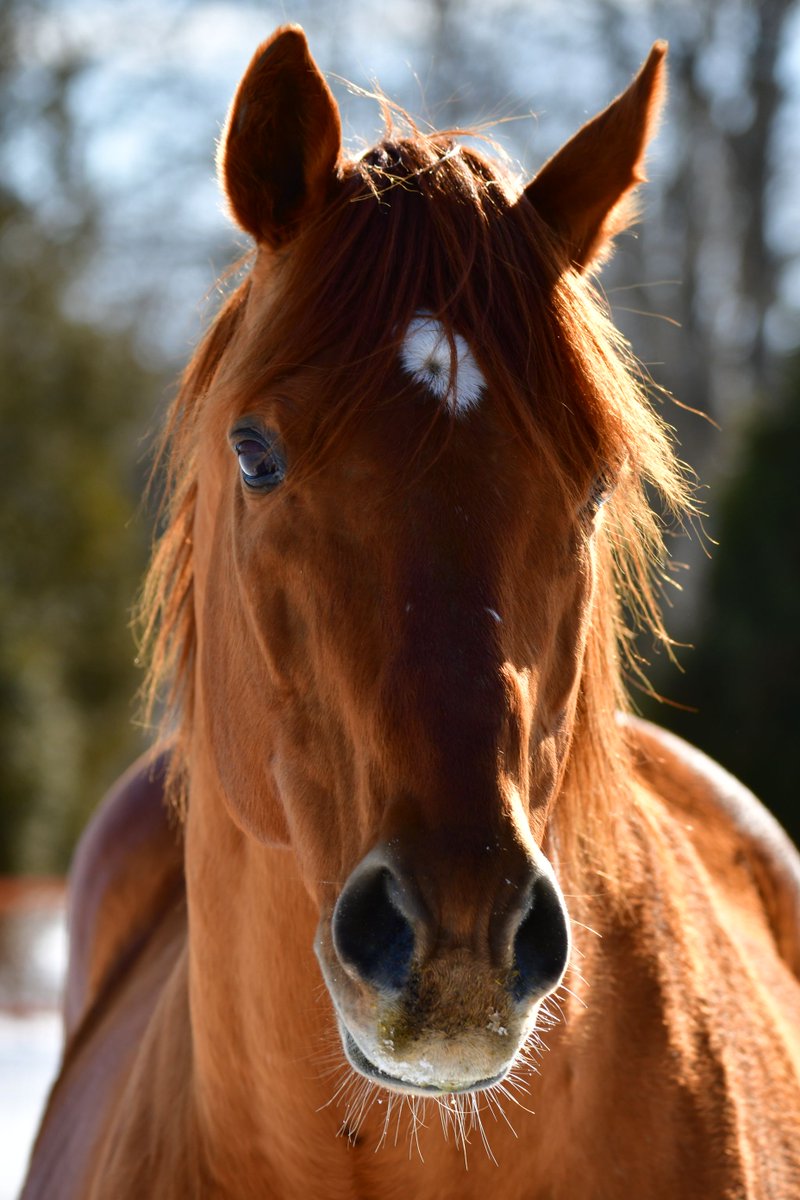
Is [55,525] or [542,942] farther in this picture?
[55,525]

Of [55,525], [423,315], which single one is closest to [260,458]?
[423,315]

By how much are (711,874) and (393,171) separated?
1646mm

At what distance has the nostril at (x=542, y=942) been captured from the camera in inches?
52.2

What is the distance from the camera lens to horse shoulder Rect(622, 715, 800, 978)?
2.70 metres

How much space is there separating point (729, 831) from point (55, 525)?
35.4 feet

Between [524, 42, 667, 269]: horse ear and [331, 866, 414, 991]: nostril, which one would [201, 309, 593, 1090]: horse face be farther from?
[524, 42, 667, 269]: horse ear

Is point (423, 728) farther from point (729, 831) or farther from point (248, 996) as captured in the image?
point (729, 831)

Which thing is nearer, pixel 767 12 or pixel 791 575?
pixel 791 575

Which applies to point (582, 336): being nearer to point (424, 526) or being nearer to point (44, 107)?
point (424, 526)

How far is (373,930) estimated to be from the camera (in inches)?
51.9

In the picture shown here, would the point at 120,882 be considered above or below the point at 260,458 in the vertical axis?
below

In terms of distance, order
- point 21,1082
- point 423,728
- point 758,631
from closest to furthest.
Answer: point 423,728
point 21,1082
point 758,631

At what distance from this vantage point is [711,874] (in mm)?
2615

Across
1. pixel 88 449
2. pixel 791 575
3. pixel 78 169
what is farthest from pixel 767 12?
pixel 791 575
